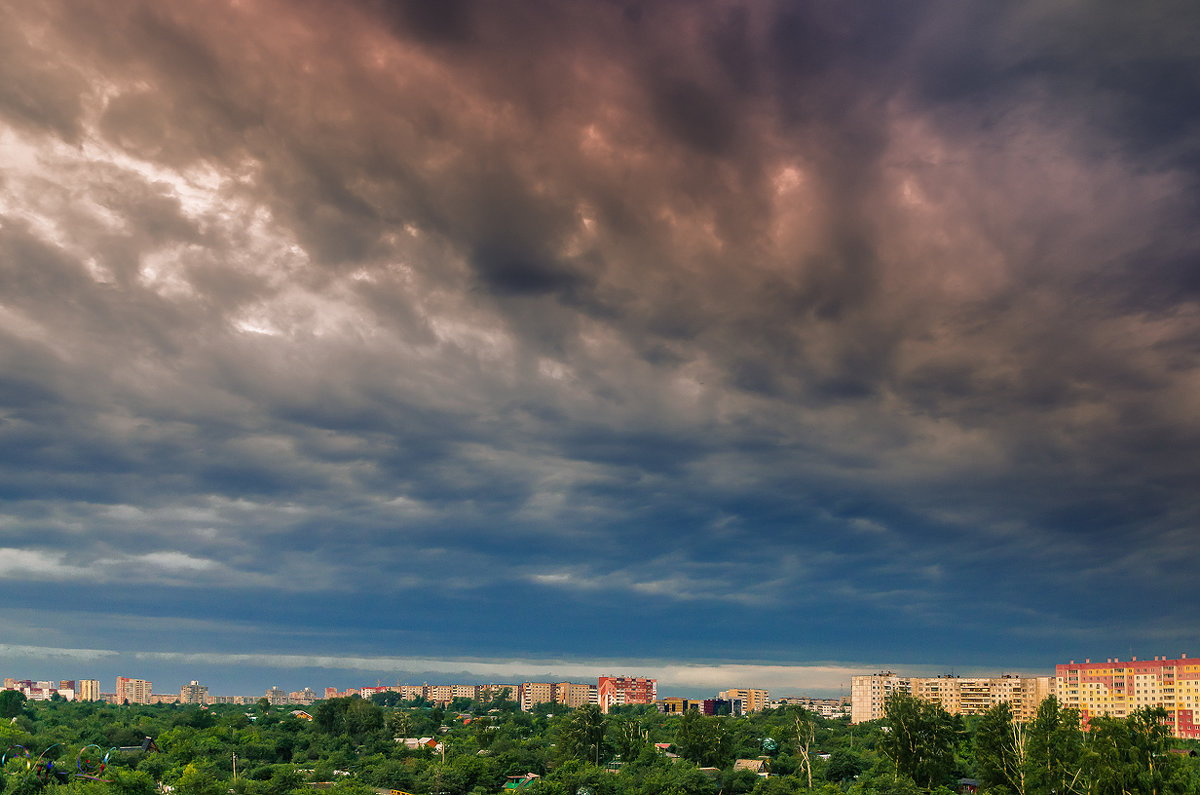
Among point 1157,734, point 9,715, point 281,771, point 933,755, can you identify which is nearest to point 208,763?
point 281,771

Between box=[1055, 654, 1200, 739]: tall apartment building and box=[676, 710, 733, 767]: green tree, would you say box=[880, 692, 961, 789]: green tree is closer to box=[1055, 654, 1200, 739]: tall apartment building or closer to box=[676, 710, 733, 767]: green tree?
box=[676, 710, 733, 767]: green tree

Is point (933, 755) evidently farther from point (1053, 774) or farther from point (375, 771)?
point (375, 771)

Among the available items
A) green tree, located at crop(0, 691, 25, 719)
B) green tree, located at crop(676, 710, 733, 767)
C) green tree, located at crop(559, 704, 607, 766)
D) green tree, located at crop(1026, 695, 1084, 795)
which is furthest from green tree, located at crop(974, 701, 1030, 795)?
green tree, located at crop(0, 691, 25, 719)

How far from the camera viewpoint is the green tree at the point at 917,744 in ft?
202

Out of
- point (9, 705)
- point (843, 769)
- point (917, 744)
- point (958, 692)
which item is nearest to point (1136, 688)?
point (958, 692)

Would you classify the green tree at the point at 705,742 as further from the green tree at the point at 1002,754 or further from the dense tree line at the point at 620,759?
the green tree at the point at 1002,754

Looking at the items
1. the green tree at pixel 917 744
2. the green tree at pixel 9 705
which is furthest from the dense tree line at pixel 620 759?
the green tree at pixel 9 705

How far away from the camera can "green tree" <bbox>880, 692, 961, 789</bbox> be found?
61.6m

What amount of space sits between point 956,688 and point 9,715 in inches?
5792

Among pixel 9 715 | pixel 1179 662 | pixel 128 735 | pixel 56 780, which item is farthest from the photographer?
pixel 9 715

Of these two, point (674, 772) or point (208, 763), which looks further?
point (208, 763)

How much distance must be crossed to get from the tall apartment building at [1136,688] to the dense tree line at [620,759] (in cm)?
3917

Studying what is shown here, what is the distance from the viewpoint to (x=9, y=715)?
12838cm

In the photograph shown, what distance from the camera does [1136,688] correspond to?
407ft
